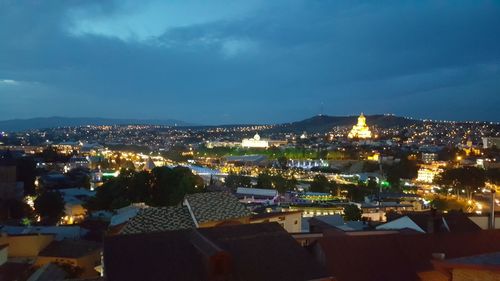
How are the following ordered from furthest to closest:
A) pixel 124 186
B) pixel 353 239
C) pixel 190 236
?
pixel 124 186 < pixel 353 239 < pixel 190 236

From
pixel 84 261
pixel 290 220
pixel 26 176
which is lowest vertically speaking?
pixel 84 261

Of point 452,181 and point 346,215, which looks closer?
point 346,215

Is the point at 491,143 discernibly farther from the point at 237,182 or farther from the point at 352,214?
the point at 352,214

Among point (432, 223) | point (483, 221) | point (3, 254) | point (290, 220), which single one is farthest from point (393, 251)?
point (3, 254)

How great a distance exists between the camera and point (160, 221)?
13312 mm

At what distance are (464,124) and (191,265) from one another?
18986 centimetres

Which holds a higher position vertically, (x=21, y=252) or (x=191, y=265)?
(x=191, y=265)

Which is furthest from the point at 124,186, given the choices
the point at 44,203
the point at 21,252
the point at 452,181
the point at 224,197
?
the point at 452,181

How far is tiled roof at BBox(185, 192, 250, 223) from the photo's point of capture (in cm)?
1348

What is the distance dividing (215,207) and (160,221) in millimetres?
1628

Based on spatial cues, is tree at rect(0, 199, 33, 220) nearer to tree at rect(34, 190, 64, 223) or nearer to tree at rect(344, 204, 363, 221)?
tree at rect(34, 190, 64, 223)

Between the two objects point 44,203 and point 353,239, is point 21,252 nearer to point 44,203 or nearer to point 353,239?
point 44,203

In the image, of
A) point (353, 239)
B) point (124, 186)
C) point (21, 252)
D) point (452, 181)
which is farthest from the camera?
point (452, 181)

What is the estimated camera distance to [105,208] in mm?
26641
